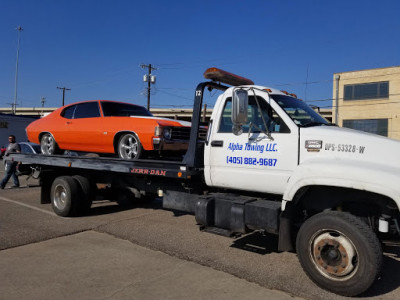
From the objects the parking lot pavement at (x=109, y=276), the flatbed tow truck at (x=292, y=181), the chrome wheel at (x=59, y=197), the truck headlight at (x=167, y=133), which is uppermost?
the truck headlight at (x=167, y=133)

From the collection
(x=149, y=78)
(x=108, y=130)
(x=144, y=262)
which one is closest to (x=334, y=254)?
(x=144, y=262)

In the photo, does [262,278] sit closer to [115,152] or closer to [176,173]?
[176,173]

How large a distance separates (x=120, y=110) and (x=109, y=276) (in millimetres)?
3861

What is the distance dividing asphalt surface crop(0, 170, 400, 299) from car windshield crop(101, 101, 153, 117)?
6.96ft

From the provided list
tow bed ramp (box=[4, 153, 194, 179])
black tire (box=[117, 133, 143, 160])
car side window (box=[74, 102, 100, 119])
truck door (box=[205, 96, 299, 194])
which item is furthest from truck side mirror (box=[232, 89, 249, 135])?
car side window (box=[74, 102, 100, 119])

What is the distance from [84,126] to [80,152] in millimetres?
972

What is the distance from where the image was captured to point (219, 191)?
5223mm

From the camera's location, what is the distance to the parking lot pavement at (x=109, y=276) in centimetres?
358

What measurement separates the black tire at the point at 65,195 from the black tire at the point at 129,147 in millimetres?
1374

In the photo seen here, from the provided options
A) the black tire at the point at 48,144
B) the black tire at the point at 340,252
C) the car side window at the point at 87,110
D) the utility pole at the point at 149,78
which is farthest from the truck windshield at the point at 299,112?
the utility pole at the point at 149,78

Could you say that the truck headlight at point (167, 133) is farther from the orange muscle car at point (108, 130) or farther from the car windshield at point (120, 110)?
the car windshield at point (120, 110)

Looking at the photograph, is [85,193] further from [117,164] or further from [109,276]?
[109,276]

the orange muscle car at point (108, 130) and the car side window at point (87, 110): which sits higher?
the car side window at point (87, 110)

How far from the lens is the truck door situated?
4.25 m
